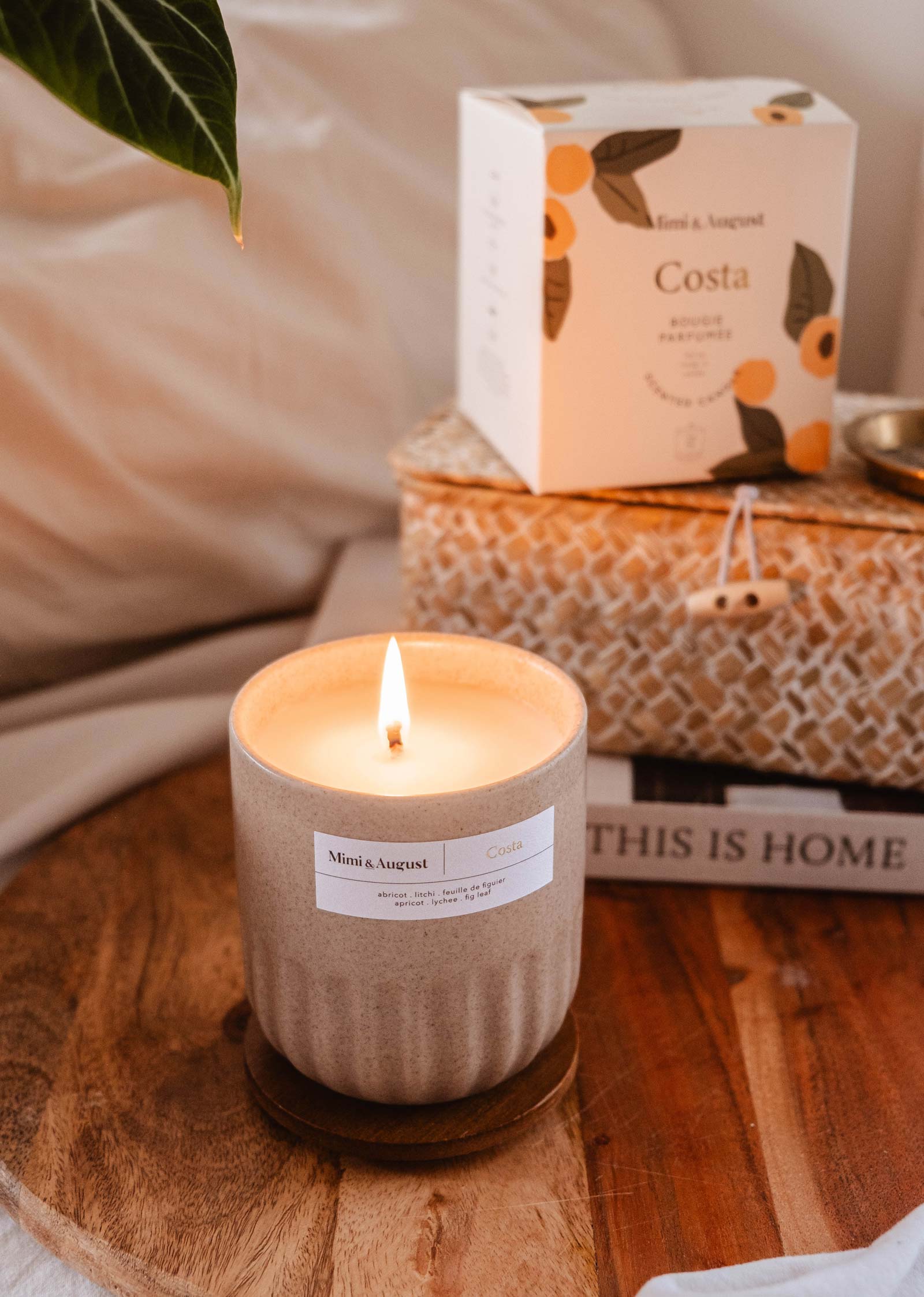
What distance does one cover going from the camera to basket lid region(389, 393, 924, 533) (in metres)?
0.67

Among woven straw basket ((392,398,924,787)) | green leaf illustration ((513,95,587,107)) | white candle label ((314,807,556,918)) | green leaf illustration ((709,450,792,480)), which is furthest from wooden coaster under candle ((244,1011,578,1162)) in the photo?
green leaf illustration ((513,95,587,107))

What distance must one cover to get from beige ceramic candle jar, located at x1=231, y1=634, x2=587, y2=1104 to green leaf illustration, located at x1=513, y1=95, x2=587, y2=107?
1.02ft

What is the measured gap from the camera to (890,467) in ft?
2.24

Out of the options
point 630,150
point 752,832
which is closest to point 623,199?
point 630,150

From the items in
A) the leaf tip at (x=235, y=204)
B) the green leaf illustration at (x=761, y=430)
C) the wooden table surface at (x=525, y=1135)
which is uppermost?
the leaf tip at (x=235, y=204)

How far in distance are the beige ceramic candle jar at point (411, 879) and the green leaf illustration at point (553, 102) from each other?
31 cm

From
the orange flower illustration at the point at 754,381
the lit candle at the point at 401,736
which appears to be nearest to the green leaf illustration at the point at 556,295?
the orange flower illustration at the point at 754,381

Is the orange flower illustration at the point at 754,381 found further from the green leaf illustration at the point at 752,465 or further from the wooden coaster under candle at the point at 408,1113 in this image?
the wooden coaster under candle at the point at 408,1113

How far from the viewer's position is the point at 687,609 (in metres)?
0.68

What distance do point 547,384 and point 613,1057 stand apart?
0.35 meters

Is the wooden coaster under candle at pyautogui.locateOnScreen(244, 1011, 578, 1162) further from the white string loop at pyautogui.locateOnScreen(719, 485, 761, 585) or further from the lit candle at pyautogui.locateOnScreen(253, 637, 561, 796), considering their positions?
the white string loop at pyautogui.locateOnScreen(719, 485, 761, 585)

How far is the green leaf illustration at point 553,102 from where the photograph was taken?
0.66m

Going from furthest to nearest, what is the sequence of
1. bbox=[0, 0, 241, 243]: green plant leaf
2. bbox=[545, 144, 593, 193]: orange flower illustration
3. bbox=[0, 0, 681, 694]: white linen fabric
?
bbox=[0, 0, 681, 694]: white linen fabric
bbox=[545, 144, 593, 193]: orange flower illustration
bbox=[0, 0, 241, 243]: green plant leaf

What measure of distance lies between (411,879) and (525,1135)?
0.15 metres
